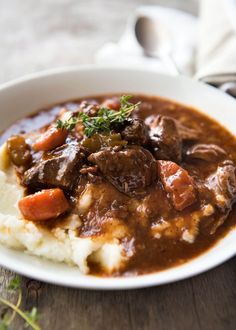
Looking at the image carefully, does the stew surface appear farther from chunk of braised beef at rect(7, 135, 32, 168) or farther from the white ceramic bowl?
the white ceramic bowl

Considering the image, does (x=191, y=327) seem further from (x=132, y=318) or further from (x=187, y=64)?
(x=187, y=64)

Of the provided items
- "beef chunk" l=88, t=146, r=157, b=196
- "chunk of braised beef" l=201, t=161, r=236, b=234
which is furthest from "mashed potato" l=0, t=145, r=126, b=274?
"chunk of braised beef" l=201, t=161, r=236, b=234

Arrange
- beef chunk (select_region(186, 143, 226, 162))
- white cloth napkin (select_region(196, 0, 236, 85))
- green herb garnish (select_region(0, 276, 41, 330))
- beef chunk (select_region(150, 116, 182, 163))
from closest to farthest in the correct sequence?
green herb garnish (select_region(0, 276, 41, 330))
beef chunk (select_region(150, 116, 182, 163))
beef chunk (select_region(186, 143, 226, 162))
white cloth napkin (select_region(196, 0, 236, 85))

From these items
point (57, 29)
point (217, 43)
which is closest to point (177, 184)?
point (217, 43)

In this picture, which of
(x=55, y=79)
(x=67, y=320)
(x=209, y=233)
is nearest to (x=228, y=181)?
(x=209, y=233)

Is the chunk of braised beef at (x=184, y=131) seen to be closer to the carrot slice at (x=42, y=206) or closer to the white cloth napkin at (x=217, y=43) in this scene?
the white cloth napkin at (x=217, y=43)

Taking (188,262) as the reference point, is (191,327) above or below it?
below

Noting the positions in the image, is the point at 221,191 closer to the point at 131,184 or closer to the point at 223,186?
the point at 223,186
